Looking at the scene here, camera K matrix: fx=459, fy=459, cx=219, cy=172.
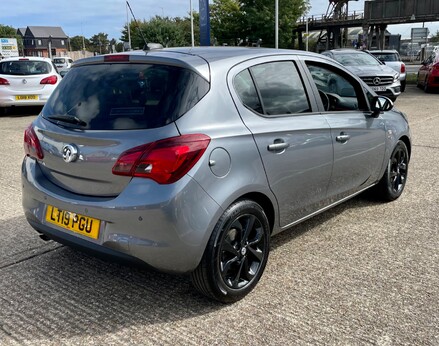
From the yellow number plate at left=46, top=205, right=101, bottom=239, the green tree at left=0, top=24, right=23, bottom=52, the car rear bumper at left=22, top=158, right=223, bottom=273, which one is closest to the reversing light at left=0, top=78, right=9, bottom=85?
the yellow number plate at left=46, top=205, right=101, bottom=239

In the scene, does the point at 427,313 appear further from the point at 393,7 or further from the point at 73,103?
the point at 393,7

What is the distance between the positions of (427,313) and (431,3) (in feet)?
126

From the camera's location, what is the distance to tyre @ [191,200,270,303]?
107 inches

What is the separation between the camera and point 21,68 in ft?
39.5

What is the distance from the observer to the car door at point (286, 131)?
301 cm

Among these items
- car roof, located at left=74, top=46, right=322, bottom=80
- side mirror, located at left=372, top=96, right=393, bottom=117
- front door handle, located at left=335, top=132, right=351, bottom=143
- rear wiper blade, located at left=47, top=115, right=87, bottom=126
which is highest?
car roof, located at left=74, top=46, right=322, bottom=80

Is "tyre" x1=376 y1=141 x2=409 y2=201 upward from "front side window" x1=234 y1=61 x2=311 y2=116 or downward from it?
downward

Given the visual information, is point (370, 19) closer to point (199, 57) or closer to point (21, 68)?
point (21, 68)

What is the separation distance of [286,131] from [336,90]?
139cm

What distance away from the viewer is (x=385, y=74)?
44.8 ft

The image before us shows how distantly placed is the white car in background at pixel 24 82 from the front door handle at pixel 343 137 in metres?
9.61

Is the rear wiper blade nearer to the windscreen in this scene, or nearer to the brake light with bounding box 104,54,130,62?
the brake light with bounding box 104,54,130,62

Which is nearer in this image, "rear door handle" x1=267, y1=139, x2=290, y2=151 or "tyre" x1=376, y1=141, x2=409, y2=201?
"rear door handle" x1=267, y1=139, x2=290, y2=151

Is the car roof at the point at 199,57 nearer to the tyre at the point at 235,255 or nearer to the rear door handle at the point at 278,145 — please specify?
the rear door handle at the point at 278,145
